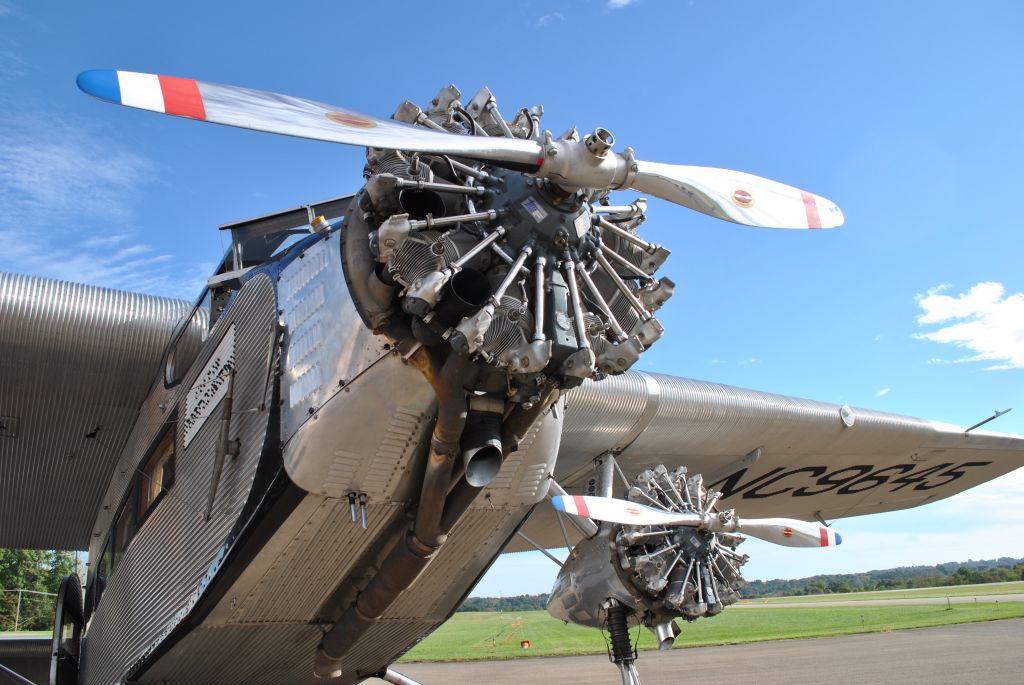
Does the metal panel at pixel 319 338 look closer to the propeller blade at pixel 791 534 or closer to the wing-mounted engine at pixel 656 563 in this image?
the wing-mounted engine at pixel 656 563

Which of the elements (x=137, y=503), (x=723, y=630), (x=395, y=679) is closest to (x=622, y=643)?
(x=395, y=679)

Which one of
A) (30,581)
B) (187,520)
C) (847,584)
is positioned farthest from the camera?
(847,584)

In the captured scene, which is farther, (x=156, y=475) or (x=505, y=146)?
(x=156, y=475)

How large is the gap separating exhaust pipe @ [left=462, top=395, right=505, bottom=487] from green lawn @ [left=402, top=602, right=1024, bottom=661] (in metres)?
21.7

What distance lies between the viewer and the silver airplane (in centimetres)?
418

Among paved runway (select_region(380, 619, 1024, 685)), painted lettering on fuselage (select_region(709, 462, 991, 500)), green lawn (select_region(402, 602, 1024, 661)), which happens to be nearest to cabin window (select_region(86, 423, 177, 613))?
painted lettering on fuselage (select_region(709, 462, 991, 500))

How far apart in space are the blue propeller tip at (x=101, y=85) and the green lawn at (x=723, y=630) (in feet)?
78.8

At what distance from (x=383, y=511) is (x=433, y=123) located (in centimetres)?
247

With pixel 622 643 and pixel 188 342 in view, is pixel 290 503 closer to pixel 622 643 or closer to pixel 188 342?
pixel 188 342

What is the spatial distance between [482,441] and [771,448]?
7887mm

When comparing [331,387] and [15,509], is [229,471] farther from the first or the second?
[15,509]

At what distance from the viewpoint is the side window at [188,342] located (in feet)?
24.0

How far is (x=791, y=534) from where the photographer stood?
9203mm

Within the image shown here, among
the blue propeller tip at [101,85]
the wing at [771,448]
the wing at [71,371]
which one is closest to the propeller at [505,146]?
the blue propeller tip at [101,85]
